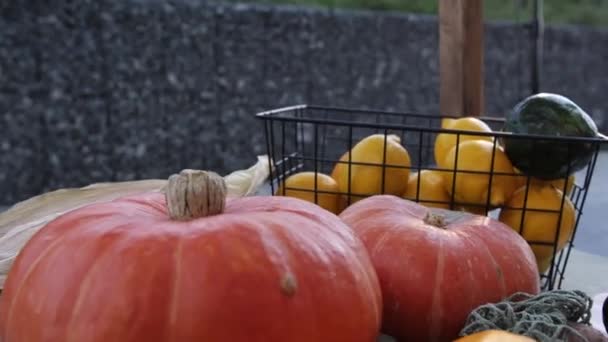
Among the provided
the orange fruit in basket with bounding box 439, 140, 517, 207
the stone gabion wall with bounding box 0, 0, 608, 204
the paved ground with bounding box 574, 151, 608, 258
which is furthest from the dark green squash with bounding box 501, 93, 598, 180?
the stone gabion wall with bounding box 0, 0, 608, 204

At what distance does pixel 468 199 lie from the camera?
0.96m

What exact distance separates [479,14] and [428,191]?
1.82 ft

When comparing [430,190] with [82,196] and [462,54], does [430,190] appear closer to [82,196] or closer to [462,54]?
[462,54]

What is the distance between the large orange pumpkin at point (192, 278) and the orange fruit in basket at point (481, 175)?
1.16 ft

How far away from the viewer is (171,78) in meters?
3.69

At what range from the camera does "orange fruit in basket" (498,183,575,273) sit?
92 centimetres

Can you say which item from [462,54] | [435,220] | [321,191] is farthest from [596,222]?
[435,220]

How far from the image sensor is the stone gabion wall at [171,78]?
3338 millimetres

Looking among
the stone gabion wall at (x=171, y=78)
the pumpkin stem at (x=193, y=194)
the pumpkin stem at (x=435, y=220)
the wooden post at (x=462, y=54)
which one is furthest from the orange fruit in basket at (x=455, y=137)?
the stone gabion wall at (x=171, y=78)

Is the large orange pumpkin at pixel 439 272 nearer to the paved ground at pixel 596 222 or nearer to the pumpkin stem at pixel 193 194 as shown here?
the pumpkin stem at pixel 193 194

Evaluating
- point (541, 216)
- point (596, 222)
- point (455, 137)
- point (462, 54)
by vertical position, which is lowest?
point (596, 222)

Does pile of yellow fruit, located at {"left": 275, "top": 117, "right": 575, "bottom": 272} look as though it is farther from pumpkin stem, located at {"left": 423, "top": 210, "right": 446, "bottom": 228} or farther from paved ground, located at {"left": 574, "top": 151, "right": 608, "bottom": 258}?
paved ground, located at {"left": 574, "top": 151, "right": 608, "bottom": 258}

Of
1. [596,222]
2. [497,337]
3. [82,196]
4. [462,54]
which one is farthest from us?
[596,222]

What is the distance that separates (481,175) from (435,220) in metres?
0.20
